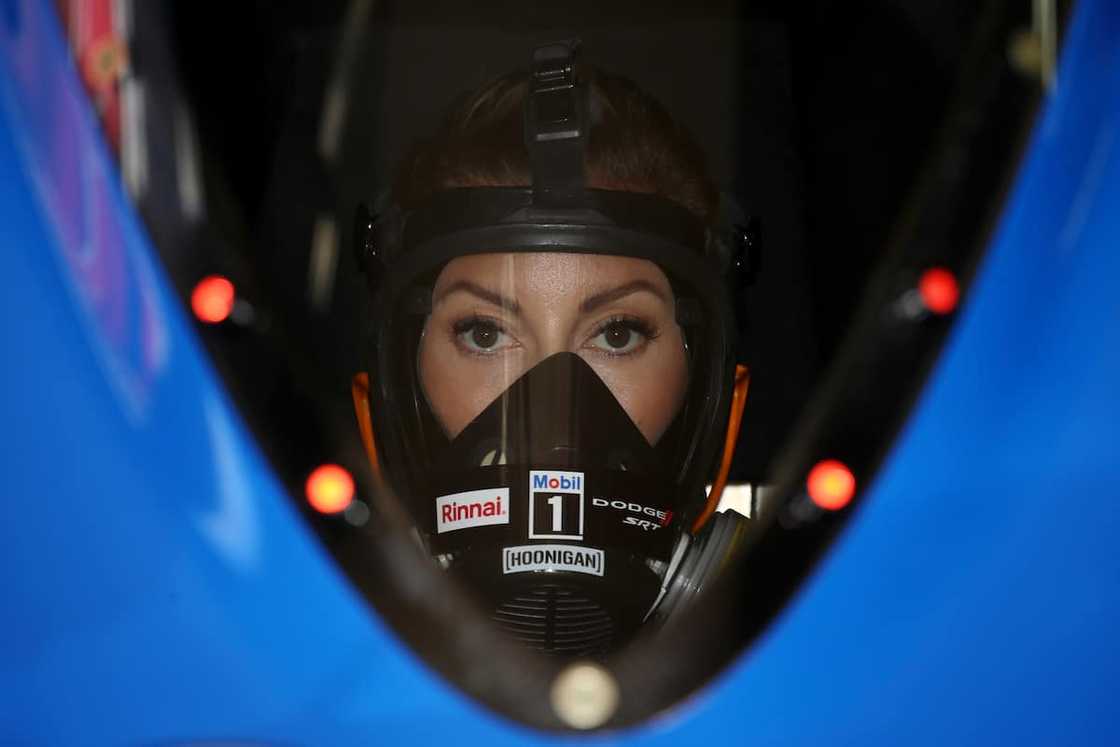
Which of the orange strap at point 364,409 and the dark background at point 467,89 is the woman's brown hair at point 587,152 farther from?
the orange strap at point 364,409

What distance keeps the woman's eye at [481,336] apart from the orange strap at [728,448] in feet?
0.95

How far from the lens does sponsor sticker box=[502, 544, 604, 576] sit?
91cm

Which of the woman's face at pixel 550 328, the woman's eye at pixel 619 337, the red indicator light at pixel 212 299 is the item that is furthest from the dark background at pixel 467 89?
the woman's eye at pixel 619 337

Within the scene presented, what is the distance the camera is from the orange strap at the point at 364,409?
3.58ft

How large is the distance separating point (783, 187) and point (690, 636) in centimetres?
114

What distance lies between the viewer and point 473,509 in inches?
37.3

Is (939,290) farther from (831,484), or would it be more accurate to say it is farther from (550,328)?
(550,328)

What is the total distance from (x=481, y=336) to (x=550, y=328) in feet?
0.34

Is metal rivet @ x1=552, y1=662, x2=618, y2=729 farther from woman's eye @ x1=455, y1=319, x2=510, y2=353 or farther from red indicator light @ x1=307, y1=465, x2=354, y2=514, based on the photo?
woman's eye @ x1=455, y1=319, x2=510, y2=353

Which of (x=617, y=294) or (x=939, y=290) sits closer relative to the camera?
(x=939, y=290)

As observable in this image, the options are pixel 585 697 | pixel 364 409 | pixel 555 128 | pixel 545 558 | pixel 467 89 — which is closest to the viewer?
pixel 585 697

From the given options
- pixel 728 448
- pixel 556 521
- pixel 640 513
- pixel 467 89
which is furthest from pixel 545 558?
pixel 467 89

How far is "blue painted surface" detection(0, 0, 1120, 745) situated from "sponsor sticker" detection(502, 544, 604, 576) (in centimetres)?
44

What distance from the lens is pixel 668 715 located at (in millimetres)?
463
